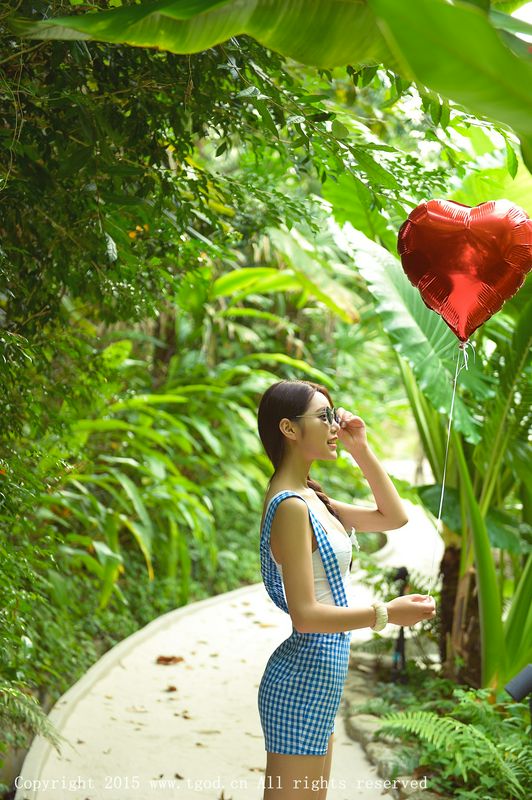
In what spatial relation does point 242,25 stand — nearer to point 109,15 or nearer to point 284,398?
point 109,15

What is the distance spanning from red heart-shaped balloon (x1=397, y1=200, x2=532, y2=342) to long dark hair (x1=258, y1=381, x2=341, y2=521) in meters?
0.49

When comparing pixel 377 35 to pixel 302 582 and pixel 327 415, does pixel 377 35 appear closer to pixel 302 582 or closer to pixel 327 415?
pixel 327 415

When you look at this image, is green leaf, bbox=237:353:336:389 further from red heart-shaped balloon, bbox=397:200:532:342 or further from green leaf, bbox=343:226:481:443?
red heart-shaped balloon, bbox=397:200:532:342

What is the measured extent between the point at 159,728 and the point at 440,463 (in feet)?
6.33

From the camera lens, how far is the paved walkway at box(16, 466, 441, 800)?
3.43 metres

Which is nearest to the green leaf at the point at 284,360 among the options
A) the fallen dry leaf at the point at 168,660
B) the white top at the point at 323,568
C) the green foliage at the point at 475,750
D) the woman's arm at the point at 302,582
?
the fallen dry leaf at the point at 168,660

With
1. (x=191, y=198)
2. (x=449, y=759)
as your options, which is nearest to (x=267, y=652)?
(x=449, y=759)

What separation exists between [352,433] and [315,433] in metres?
0.14

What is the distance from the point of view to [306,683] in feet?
7.09

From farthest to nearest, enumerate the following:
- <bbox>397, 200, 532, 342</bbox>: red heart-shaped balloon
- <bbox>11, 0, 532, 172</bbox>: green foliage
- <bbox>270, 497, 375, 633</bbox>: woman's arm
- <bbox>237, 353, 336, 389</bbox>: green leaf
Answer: <bbox>237, 353, 336, 389</bbox>: green leaf < <bbox>397, 200, 532, 342</bbox>: red heart-shaped balloon < <bbox>270, 497, 375, 633</bbox>: woman's arm < <bbox>11, 0, 532, 172</bbox>: green foliage

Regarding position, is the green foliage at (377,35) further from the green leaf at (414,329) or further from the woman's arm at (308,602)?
the green leaf at (414,329)

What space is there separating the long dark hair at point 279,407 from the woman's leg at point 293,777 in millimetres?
743

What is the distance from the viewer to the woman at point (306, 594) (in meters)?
2.07

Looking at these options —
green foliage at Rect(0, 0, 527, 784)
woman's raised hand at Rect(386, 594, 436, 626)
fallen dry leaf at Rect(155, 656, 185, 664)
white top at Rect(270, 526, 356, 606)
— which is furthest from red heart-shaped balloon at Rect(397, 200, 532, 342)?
fallen dry leaf at Rect(155, 656, 185, 664)
